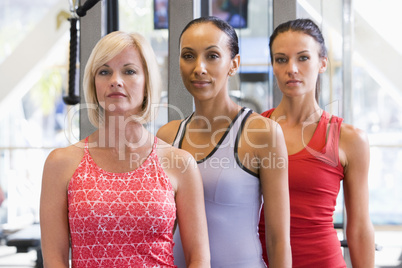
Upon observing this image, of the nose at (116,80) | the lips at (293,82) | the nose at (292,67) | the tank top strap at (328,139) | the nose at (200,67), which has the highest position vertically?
the nose at (292,67)

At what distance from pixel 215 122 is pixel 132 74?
0.94 ft

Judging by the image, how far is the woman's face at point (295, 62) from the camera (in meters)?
1.32

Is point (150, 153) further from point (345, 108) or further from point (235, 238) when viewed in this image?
point (345, 108)

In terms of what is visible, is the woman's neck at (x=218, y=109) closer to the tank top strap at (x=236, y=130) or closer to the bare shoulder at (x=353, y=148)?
the tank top strap at (x=236, y=130)

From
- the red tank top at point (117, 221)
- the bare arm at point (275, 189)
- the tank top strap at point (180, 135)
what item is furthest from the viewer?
the tank top strap at point (180, 135)

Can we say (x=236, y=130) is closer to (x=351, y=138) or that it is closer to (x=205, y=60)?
(x=205, y=60)

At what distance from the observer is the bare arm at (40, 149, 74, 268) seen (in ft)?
3.50

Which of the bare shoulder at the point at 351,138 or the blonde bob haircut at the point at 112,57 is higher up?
the blonde bob haircut at the point at 112,57

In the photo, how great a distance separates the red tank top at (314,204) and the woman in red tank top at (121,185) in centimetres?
33

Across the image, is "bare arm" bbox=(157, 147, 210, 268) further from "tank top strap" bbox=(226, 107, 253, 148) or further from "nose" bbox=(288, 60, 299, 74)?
"nose" bbox=(288, 60, 299, 74)

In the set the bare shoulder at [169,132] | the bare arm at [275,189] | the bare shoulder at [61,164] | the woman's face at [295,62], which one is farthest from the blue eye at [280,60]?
the bare shoulder at [61,164]

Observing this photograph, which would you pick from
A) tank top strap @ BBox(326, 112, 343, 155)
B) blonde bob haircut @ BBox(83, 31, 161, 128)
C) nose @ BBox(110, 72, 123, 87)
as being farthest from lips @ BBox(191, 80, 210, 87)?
tank top strap @ BBox(326, 112, 343, 155)

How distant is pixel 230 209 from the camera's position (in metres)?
1.18

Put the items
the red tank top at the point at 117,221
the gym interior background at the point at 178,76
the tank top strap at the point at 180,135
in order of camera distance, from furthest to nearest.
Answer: the gym interior background at the point at 178,76, the tank top strap at the point at 180,135, the red tank top at the point at 117,221
